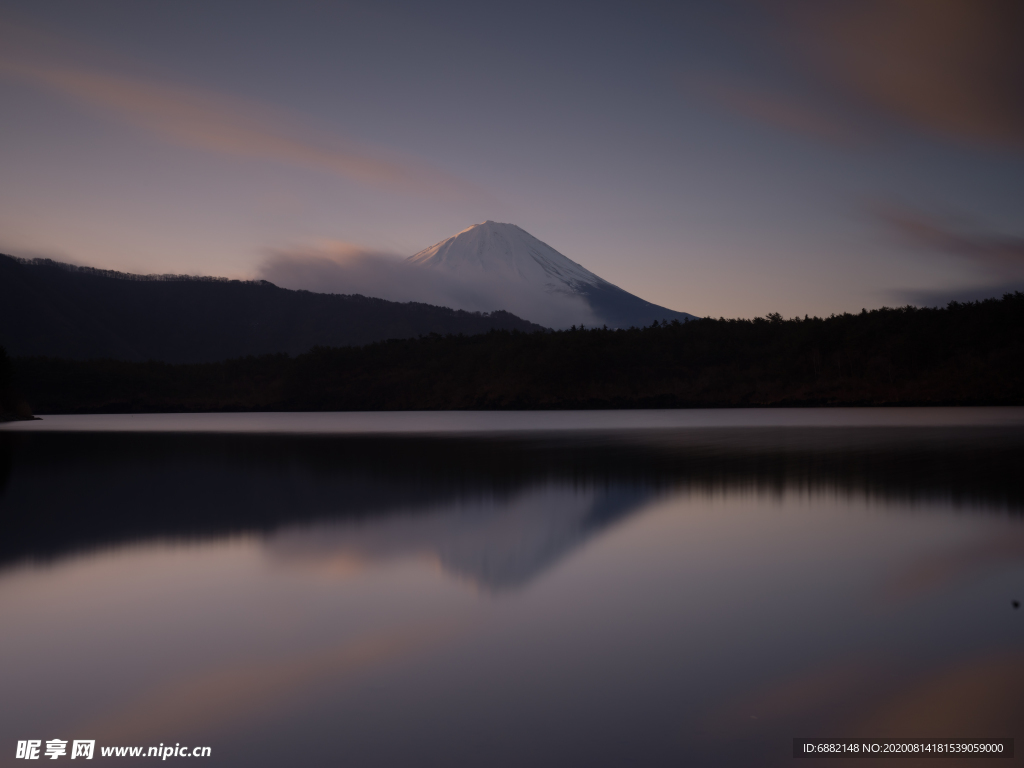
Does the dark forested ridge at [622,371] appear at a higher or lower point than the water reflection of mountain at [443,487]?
higher

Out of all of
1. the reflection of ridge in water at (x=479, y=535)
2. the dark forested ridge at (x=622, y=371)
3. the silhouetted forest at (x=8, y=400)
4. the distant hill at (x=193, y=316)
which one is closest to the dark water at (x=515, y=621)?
the reflection of ridge in water at (x=479, y=535)

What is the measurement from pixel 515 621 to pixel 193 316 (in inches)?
6870

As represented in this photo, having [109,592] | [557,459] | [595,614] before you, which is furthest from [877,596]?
[557,459]

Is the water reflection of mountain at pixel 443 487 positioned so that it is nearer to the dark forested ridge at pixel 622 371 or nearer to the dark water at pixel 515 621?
the dark water at pixel 515 621

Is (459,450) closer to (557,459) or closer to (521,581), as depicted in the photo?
(557,459)

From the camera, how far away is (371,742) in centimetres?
303

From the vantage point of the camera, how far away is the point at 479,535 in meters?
7.29

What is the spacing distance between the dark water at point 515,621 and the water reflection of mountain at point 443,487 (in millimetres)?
84

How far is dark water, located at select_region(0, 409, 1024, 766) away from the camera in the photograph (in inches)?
124

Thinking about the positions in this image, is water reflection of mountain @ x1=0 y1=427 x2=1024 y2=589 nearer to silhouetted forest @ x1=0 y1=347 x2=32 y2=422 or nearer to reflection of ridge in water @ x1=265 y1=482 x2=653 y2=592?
reflection of ridge in water @ x1=265 y1=482 x2=653 y2=592

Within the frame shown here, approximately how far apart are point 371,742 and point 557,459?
1254 cm

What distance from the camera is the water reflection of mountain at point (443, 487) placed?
7.20 meters

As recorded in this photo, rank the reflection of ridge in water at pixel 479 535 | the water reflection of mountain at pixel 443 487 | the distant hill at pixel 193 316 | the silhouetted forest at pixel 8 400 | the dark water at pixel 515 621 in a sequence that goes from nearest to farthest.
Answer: the dark water at pixel 515 621 → the reflection of ridge in water at pixel 479 535 → the water reflection of mountain at pixel 443 487 → the silhouetted forest at pixel 8 400 → the distant hill at pixel 193 316

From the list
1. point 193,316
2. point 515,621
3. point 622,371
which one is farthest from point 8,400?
point 193,316
